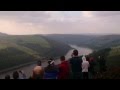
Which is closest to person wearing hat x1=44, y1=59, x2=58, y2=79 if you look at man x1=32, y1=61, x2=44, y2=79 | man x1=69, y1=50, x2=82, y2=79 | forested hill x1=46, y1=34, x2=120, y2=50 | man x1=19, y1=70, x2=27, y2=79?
man x1=32, y1=61, x2=44, y2=79

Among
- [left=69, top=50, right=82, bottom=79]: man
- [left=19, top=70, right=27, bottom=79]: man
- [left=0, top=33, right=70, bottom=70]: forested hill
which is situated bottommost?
[left=19, top=70, right=27, bottom=79]: man

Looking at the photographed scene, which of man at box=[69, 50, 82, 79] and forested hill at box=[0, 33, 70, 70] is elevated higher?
forested hill at box=[0, 33, 70, 70]

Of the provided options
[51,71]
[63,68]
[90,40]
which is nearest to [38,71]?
[51,71]

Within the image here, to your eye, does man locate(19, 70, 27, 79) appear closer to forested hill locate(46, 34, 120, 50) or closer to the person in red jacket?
the person in red jacket

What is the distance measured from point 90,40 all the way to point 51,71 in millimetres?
1836

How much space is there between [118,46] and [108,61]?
0.55 m

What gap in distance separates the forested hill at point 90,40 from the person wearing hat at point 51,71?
1.14m

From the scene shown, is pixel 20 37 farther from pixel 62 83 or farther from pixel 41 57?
pixel 62 83

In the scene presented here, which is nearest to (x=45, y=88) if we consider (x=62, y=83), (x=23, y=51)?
(x=62, y=83)

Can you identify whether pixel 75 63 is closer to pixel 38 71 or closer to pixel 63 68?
pixel 63 68

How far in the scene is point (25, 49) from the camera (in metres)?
10.5

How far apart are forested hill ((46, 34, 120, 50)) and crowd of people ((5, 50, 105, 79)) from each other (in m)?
0.79

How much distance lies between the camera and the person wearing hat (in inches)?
368

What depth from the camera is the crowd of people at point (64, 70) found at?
9391 millimetres
